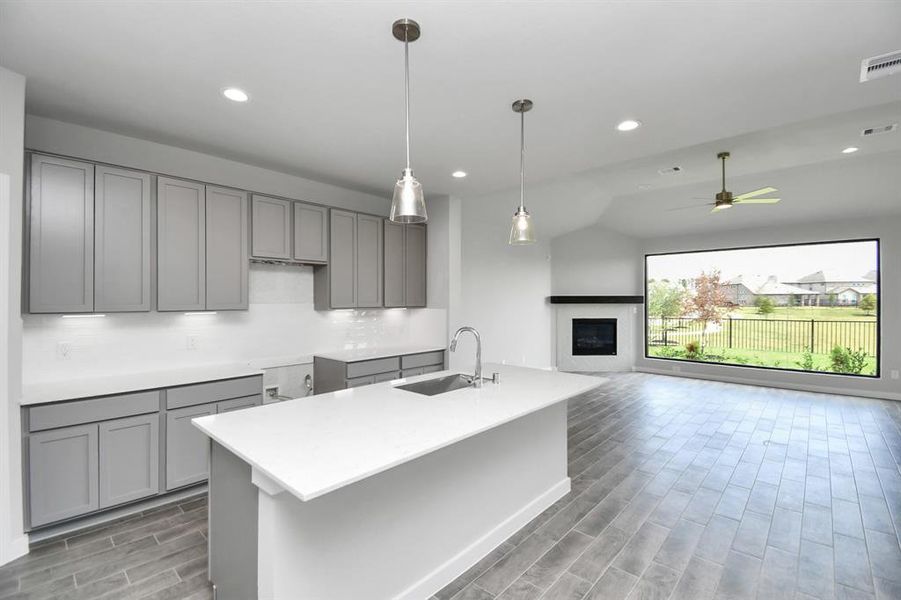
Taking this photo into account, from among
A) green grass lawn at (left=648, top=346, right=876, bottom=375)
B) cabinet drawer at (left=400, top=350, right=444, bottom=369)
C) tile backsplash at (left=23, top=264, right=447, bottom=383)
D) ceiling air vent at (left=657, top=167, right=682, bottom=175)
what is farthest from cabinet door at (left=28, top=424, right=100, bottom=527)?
green grass lawn at (left=648, top=346, right=876, bottom=375)

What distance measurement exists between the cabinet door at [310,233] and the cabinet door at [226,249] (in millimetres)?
478

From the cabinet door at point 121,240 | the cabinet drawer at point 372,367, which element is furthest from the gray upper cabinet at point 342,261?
the cabinet door at point 121,240

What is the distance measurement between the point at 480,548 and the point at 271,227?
3.08 meters

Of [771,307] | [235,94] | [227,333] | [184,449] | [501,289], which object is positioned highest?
[235,94]

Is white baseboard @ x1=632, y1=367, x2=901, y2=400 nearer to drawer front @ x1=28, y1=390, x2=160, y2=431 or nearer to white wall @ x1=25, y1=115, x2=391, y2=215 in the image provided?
white wall @ x1=25, y1=115, x2=391, y2=215

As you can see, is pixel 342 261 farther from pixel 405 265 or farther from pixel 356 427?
pixel 356 427

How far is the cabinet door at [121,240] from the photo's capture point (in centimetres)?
273

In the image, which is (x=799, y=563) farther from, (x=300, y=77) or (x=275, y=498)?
(x=300, y=77)

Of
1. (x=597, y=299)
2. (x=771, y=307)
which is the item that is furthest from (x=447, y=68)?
(x=771, y=307)

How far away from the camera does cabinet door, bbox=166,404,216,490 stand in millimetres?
2777

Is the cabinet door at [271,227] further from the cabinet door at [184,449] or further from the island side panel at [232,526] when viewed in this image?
the island side panel at [232,526]

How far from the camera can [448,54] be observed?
6.72 feet

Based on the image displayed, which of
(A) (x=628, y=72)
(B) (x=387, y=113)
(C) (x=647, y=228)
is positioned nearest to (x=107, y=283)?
(B) (x=387, y=113)

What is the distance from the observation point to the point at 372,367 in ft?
13.3
